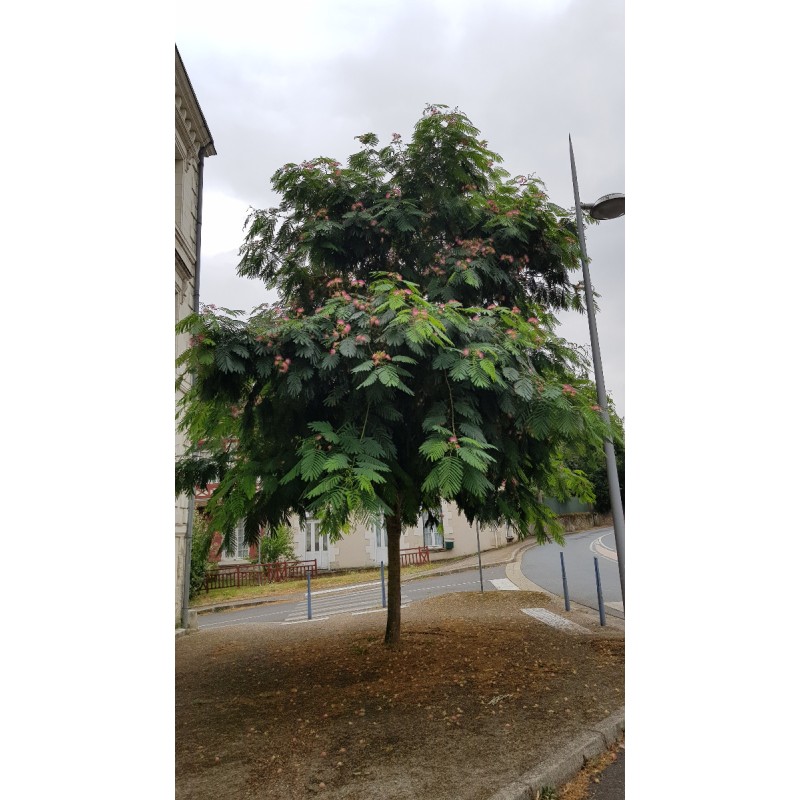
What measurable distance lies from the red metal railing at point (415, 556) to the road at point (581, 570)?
321 centimetres

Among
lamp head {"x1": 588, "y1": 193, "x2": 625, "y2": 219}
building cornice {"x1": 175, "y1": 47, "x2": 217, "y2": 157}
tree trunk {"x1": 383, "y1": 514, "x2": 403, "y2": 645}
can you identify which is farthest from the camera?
Answer: tree trunk {"x1": 383, "y1": 514, "x2": 403, "y2": 645}

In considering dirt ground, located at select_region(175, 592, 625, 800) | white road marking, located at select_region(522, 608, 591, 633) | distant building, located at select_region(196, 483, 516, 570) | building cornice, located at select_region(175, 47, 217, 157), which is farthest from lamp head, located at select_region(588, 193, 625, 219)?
distant building, located at select_region(196, 483, 516, 570)

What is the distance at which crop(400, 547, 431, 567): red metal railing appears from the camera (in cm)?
2033

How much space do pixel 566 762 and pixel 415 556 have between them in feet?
57.3

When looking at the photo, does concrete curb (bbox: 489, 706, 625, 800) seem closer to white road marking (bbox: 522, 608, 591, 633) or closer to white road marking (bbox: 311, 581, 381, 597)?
white road marking (bbox: 522, 608, 591, 633)

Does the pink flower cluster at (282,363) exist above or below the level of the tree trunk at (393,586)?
above

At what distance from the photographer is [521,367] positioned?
12.4 feet

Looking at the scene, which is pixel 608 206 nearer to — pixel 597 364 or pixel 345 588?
pixel 597 364

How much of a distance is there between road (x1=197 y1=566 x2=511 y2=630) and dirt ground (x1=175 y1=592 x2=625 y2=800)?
3824 mm

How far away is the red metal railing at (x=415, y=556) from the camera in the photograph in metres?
20.3

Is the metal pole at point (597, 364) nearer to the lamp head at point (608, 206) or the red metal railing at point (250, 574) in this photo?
the lamp head at point (608, 206)

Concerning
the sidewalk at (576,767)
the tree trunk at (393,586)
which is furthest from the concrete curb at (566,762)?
Answer: the tree trunk at (393,586)

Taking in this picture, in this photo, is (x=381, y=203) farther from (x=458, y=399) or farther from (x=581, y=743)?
(x=581, y=743)

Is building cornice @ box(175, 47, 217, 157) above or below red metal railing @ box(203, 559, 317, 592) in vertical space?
above
